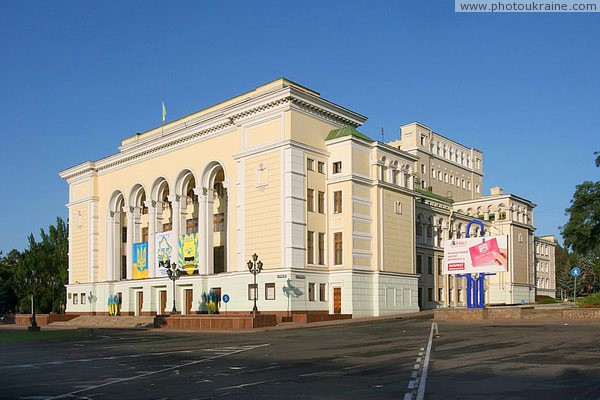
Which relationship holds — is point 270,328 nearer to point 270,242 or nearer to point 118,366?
point 270,242

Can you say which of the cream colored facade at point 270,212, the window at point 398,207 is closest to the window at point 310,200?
the cream colored facade at point 270,212

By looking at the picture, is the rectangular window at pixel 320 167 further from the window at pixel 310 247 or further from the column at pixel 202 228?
the column at pixel 202 228

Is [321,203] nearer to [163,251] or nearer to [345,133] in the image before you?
[345,133]

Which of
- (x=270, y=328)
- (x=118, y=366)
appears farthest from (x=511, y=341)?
(x=270, y=328)

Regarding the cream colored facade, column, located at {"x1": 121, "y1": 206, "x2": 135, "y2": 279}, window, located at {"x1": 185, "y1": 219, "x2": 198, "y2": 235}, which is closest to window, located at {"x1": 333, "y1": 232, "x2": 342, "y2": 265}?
the cream colored facade

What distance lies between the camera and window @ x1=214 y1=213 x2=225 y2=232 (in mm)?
58825

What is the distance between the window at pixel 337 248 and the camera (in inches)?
1982

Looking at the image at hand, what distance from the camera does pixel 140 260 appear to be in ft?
209

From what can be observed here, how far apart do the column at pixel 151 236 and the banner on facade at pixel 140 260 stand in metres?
0.65

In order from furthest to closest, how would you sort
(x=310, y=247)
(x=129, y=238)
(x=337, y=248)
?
(x=129, y=238) → (x=337, y=248) → (x=310, y=247)

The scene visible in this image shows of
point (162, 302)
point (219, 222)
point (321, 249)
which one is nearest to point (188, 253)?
point (219, 222)

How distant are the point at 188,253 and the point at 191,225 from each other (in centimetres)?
471

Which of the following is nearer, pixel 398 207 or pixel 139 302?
pixel 398 207

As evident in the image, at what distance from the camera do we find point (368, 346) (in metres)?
23.0
